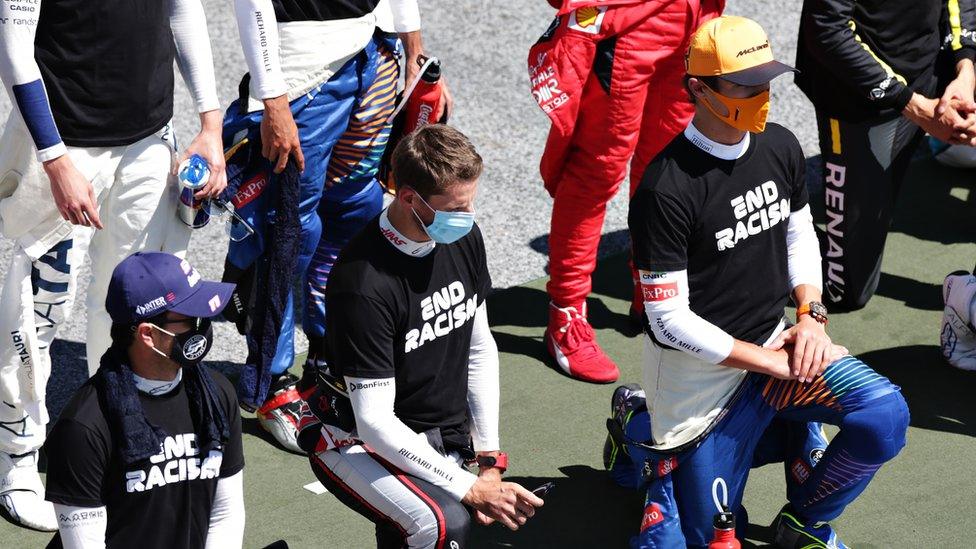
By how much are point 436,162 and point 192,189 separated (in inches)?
45.3

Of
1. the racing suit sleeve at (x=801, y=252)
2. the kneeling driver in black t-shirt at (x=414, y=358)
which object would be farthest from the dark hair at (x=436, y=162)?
the racing suit sleeve at (x=801, y=252)

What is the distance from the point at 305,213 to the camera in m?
4.86

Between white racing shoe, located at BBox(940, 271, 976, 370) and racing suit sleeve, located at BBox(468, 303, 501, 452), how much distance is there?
241cm

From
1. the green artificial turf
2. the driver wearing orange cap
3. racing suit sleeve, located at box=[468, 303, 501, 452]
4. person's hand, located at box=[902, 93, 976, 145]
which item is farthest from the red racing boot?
person's hand, located at box=[902, 93, 976, 145]

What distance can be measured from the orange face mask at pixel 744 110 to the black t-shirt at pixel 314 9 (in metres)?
1.44

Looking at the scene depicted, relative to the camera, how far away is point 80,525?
300 centimetres

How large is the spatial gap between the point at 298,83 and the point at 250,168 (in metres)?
0.36

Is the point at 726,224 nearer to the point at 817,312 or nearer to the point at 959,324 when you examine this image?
the point at 817,312

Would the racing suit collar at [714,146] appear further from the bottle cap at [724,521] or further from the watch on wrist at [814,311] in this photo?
the bottle cap at [724,521]

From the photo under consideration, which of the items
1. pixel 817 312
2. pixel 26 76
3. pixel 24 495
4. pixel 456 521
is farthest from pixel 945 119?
pixel 24 495

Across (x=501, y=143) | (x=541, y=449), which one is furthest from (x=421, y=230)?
(x=501, y=143)

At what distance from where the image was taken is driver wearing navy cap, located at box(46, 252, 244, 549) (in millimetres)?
2998

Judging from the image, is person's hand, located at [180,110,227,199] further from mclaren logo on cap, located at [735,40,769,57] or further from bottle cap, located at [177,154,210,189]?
mclaren logo on cap, located at [735,40,769,57]

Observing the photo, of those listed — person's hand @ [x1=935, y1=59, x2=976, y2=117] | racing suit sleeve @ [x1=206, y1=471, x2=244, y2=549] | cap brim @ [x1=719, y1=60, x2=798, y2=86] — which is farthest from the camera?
person's hand @ [x1=935, y1=59, x2=976, y2=117]
